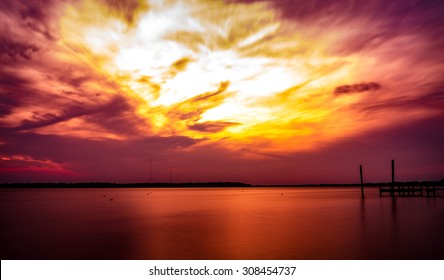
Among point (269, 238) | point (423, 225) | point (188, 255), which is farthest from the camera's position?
point (423, 225)

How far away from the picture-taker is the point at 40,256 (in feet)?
48.0

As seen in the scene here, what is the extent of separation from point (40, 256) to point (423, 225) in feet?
69.7

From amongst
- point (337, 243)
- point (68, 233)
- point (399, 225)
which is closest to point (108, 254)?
point (68, 233)
